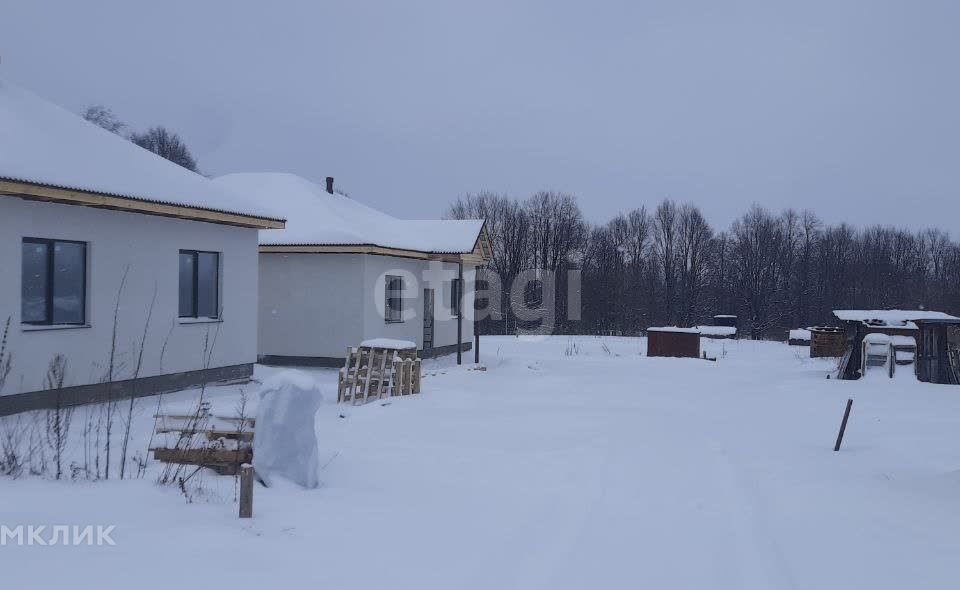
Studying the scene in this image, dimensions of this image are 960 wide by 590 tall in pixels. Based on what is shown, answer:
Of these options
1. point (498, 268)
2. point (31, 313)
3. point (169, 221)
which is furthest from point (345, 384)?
point (498, 268)

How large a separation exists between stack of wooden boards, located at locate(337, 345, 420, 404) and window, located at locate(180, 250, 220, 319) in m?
2.99

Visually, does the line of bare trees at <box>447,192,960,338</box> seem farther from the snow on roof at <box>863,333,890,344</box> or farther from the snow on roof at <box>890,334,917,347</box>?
the snow on roof at <box>863,333,890,344</box>

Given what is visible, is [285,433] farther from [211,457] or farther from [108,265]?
[108,265]

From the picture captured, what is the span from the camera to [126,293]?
1273 cm

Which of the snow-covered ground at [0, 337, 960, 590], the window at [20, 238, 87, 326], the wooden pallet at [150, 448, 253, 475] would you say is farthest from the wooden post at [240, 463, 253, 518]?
the window at [20, 238, 87, 326]

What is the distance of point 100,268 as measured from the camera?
1223 centimetres

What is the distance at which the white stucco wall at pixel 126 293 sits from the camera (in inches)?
426

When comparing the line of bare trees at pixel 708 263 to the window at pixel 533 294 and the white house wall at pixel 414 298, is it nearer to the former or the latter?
the window at pixel 533 294

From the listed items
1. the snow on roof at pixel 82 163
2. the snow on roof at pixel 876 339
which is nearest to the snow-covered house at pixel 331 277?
the snow on roof at pixel 82 163

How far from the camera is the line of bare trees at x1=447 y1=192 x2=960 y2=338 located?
195 feet

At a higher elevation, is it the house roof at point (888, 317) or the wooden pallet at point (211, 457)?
the house roof at point (888, 317)

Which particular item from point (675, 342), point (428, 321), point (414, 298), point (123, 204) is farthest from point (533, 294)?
point (123, 204)

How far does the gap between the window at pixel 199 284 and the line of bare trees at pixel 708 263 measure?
40.8 metres

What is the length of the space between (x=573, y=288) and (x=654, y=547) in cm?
5287
